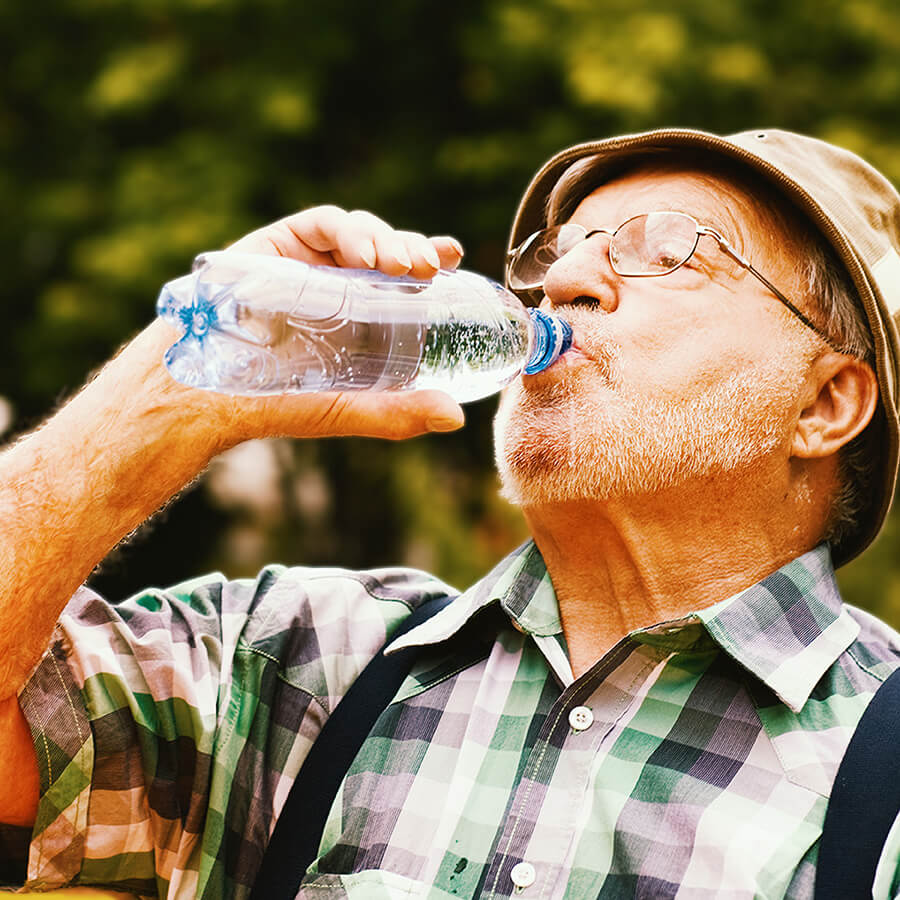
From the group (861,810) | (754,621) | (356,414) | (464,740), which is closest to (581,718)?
(464,740)

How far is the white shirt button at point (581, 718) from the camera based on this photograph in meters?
1.80

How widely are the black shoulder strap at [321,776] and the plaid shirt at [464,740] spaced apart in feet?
0.08

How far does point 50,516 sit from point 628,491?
93 cm

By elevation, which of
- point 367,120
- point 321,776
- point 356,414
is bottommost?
point 321,776

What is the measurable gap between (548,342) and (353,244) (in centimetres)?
43

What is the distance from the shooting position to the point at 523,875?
1.69 metres

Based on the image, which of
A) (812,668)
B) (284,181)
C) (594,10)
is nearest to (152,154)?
(284,181)

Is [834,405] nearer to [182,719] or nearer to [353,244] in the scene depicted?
[353,244]

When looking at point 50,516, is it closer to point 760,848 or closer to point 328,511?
point 760,848

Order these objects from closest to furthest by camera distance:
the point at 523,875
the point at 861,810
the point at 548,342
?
the point at 861,810
the point at 523,875
the point at 548,342

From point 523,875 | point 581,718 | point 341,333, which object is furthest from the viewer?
point 341,333

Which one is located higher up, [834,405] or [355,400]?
[834,405]

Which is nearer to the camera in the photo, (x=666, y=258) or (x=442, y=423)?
(x=442, y=423)

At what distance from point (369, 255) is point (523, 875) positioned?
955 mm
